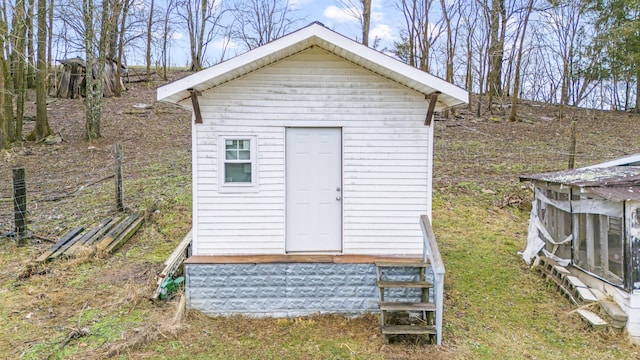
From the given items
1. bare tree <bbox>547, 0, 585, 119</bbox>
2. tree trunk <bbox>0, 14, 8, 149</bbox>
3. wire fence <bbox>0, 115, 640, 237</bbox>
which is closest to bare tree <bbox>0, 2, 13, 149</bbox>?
tree trunk <bbox>0, 14, 8, 149</bbox>

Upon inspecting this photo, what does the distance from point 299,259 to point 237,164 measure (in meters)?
1.56

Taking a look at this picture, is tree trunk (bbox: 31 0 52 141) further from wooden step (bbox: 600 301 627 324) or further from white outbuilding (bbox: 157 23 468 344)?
wooden step (bbox: 600 301 627 324)

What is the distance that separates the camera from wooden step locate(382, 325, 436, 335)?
4.67 m

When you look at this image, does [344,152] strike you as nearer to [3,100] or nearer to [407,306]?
[407,306]

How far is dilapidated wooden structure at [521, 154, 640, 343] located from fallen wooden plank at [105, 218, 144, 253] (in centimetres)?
733

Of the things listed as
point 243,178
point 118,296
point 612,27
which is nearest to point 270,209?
point 243,178

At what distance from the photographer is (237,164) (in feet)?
18.5

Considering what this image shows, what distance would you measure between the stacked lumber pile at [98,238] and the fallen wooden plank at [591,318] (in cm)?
727

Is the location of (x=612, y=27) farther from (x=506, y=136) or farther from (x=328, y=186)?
(x=328, y=186)

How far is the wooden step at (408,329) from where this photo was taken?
15.3ft

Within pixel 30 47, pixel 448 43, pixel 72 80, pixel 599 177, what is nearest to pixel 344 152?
pixel 599 177

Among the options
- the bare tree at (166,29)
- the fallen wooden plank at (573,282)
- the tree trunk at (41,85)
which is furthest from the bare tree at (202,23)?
the fallen wooden plank at (573,282)

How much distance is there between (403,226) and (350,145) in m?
1.36

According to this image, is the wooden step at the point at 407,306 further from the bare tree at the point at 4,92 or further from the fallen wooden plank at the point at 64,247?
the bare tree at the point at 4,92
